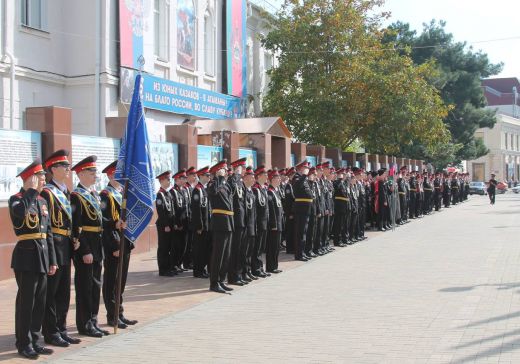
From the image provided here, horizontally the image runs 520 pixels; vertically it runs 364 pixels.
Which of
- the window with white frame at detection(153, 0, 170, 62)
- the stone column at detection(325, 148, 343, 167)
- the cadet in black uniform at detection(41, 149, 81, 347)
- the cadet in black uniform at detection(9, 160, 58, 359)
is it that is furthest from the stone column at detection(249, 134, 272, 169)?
the cadet in black uniform at detection(9, 160, 58, 359)

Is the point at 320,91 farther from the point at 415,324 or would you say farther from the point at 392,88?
the point at 415,324

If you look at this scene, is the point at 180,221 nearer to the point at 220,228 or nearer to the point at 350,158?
the point at 220,228

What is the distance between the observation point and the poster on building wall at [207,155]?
17.2 m

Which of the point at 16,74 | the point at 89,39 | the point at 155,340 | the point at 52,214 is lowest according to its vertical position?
the point at 155,340

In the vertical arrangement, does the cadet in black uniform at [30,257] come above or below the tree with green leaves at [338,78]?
below

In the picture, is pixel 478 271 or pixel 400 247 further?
pixel 400 247

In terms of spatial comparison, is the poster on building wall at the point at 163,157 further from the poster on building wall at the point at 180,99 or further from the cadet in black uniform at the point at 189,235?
the poster on building wall at the point at 180,99

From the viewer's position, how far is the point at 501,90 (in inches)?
4205

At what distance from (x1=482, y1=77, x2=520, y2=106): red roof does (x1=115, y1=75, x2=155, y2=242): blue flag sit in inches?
3874

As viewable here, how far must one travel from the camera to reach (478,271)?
39.0ft

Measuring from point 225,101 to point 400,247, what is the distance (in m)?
11.7

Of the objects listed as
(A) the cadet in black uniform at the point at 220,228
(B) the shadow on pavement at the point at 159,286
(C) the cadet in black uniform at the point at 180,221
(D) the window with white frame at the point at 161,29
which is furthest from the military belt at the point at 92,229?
(D) the window with white frame at the point at 161,29

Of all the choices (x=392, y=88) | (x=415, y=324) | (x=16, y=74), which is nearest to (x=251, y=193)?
(x=415, y=324)

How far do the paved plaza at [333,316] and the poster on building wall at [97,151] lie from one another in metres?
1.84
